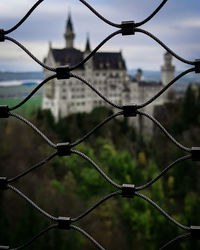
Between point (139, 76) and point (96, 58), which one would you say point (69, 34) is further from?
point (139, 76)

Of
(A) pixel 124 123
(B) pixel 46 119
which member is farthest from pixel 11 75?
(A) pixel 124 123

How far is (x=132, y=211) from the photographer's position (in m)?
7.34

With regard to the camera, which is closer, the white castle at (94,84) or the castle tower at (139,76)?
the white castle at (94,84)

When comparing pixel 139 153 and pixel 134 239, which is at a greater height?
pixel 139 153

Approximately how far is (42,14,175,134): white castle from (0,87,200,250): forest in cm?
54

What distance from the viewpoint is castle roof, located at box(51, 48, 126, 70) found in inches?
491

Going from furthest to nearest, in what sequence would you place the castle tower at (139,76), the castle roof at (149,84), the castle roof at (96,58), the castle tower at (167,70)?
the castle tower at (139,76), the castle roof at (149,84), the castle tower at (167,70), the castle roof at (96,58)

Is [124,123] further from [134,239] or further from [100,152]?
[134,239]

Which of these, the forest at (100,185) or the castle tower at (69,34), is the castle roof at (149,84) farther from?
the castle tower at (69,34)

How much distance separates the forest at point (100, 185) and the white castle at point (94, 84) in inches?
21.2

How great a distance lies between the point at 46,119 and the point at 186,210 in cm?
492

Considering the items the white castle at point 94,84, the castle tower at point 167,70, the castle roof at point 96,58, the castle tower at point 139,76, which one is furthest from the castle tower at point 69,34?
the castle tower at point 167,70

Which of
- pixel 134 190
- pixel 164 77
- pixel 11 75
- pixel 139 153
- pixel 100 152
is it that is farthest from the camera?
pixel 164 77

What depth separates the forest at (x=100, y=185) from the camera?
570 cm
